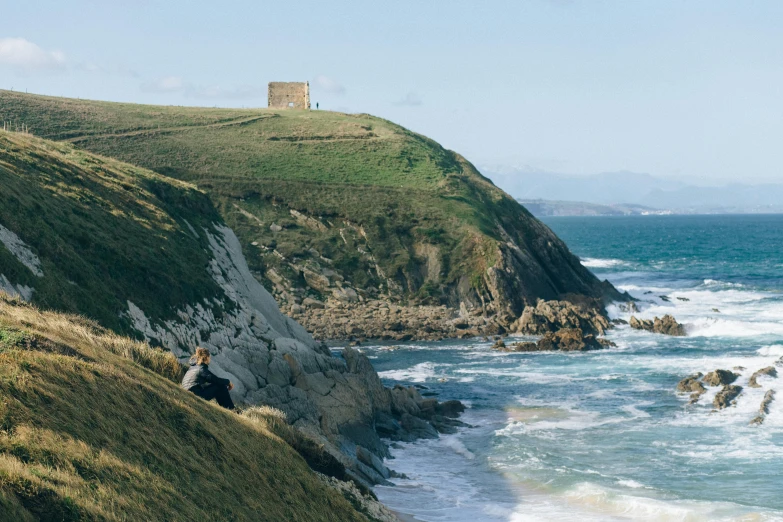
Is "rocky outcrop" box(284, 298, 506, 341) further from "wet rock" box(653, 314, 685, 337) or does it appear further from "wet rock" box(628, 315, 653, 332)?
"wet rock" box(653, 314, 685, 337)

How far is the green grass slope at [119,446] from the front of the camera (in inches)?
421

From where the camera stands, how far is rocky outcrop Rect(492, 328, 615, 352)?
179 feet

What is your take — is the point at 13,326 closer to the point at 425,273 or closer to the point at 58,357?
the point at 58,357

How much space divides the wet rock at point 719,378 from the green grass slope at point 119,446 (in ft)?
94.7

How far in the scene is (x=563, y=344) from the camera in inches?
2159

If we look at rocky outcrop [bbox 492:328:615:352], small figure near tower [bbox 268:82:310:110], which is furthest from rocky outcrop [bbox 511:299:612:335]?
small figure near tower [bbox 268:82:310:110]

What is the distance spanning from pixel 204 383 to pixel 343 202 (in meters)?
63.1

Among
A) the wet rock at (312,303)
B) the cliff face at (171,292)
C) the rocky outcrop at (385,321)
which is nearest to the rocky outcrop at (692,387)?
the cliff face at (171,292)

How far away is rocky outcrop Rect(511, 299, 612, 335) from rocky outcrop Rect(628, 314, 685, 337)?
1.97 m

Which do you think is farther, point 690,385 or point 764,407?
point 690,385

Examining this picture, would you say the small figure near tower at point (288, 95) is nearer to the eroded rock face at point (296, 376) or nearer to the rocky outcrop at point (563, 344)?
the rocky outcrop at point (563, 344)

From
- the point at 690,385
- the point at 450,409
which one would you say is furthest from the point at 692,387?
the point at 450,409

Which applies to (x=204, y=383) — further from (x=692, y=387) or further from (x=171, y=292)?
(x=692, y=387)

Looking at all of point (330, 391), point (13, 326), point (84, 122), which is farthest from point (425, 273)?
point (13, 326)
